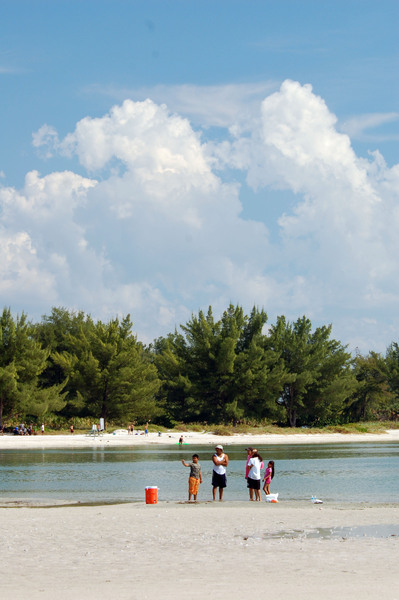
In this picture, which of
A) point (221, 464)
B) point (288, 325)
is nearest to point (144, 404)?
point (288, 325)

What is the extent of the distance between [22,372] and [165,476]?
41.6 m

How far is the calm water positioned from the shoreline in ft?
29.8

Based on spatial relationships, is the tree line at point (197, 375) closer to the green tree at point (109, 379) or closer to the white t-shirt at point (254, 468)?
the green tree at point (109, 379)

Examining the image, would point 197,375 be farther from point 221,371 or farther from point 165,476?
point 165,476

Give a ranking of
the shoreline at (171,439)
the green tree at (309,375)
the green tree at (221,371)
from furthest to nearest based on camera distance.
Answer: the green tree at (309,375) < the green tree at (221,371) < the shoreline at (171,439)

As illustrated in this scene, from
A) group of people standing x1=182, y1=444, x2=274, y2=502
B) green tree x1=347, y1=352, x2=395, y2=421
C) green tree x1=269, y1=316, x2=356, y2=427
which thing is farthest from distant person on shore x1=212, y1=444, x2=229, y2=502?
green tree x1=347, y1=352, x2=395, y2=421

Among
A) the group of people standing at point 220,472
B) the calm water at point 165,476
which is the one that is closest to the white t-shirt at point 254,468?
the group of people standing at point 220,472

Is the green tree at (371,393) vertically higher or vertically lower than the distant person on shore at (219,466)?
higher

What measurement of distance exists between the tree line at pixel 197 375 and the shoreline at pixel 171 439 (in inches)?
222

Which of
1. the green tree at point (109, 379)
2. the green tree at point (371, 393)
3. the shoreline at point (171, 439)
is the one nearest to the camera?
the shoreline at point (171, 439)

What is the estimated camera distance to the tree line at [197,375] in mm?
76125

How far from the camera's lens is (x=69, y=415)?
81250 millimetres

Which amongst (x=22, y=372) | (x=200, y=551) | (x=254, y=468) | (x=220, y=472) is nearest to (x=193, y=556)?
(x=200, y=551)

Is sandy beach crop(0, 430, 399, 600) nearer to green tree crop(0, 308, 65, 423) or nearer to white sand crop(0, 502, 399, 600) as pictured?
white sand crop(0, 502, 399, 600)
